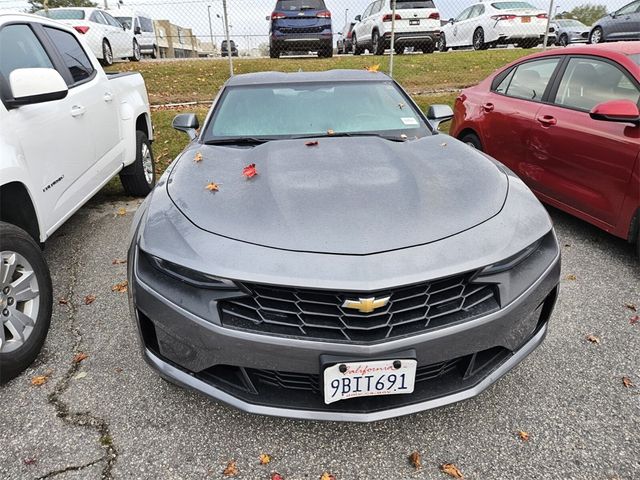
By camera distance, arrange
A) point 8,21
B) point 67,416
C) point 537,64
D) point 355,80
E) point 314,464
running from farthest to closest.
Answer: point 537,64 < point 355,80 < point 8,21 < point 67,416 < point 314,464

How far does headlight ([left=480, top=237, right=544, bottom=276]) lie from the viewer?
188 centimetres

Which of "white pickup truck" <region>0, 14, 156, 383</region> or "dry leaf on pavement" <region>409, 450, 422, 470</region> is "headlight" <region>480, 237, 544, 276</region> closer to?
"dry leaf on pavement" <region>409, 450, 422, 470</region>

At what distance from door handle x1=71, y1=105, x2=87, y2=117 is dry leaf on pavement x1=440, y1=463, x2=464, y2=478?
3.16 m

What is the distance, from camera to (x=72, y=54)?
158 inches

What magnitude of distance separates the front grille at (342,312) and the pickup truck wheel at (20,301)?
48.9 inches

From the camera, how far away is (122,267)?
3682 millimetres

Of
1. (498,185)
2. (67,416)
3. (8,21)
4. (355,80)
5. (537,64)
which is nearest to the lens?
(67,416)

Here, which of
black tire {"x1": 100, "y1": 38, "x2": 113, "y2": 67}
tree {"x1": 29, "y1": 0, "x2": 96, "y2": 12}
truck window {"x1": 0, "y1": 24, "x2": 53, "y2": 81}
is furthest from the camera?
tree {"x1": 29, "y1": 0, "x2": 96, "y2": 12}

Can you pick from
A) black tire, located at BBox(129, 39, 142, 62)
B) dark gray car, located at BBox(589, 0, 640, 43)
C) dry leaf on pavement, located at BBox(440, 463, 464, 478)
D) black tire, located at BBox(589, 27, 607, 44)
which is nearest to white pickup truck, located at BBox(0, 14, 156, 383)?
dry leaf on pavement, located at BBox(440, 463, 464, 478)

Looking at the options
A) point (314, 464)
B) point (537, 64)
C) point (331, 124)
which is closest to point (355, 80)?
point (331, 124)

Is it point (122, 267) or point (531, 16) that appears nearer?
point (122, 267)

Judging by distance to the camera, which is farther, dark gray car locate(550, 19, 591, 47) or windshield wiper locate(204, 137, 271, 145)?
dark gray car locate(550, 19, 591, 47)

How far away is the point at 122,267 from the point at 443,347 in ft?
8.83

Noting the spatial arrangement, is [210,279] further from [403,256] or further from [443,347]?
[443,347]
